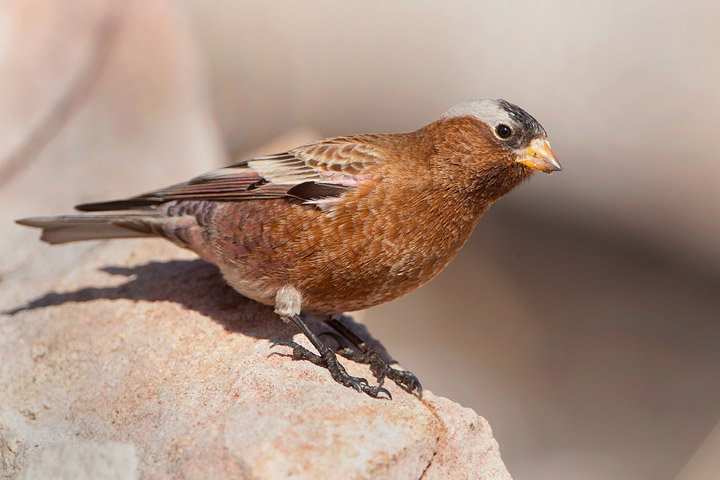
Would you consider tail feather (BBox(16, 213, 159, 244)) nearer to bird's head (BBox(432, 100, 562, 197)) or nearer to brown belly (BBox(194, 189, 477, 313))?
brown belly (BBox(194, 189, 477, 313))

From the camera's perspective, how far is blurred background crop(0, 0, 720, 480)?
6809mm

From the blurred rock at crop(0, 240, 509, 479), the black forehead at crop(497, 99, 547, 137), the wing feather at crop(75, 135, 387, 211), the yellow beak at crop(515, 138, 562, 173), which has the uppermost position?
the black forehead at crop(497, 99, 547, 137)

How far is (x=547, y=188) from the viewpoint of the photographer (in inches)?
306

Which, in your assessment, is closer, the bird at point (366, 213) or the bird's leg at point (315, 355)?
the bird's leg at point (315, 355)

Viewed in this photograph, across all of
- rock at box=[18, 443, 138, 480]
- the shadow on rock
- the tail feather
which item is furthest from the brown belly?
rock at box=[18, 443, 138, 480]

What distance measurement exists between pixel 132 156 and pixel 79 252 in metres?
1.28

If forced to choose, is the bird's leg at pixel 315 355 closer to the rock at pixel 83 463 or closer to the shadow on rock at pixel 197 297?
the shadow on rock at pixel 197 297

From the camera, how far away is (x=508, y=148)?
4.20m

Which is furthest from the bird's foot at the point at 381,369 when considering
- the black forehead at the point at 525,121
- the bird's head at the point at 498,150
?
the black forehead at the point at 525,121

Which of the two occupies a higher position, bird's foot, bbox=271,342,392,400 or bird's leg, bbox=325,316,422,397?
bird's foot, bbox=271,342,392,400

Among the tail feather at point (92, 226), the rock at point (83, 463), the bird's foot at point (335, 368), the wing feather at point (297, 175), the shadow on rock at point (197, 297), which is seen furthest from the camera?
the tail feather at point (92, 226)

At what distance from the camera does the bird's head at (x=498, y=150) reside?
418cm

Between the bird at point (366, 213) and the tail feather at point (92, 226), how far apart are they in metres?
0.65

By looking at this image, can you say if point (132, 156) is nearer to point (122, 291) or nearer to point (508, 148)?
point (122, 291)
